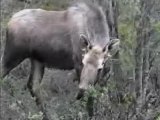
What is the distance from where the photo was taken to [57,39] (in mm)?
10047

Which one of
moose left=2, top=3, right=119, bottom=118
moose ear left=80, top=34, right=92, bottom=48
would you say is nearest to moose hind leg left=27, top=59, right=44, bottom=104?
moose left=2, top=3, right=119, bottom=118

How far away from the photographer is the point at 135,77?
9977 mm

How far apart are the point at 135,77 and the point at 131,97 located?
53 centimetres

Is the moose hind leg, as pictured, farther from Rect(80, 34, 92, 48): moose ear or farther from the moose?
Rect(80, 34, 92, 48): moose ear

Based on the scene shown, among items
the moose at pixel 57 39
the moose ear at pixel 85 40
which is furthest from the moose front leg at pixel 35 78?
the moose ear at pixel 85 40

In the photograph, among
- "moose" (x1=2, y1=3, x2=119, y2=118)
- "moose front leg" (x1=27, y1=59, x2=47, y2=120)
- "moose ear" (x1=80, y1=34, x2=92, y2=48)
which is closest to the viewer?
"moose ear" (x1=80, y1=34, x2=92, y2=48)

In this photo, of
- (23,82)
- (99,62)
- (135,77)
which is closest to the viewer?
A: (99,62)

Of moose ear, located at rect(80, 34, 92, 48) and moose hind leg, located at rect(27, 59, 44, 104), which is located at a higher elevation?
moose ear, located at rect(80, 34, 92, 48)

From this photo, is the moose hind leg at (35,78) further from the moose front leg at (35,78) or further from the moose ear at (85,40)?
the moose ear at (85,40)

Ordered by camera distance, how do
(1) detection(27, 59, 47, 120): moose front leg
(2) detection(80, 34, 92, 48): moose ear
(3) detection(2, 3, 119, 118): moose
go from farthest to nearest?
(1) detection(27, 59, 47, 120): moose front leg
(3) detection(2, 3, 119, 118): moose
(2) detection(80, 34, 92, 48): moose ear

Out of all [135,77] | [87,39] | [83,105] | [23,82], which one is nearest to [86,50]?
[87,39]

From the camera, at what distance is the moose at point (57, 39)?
9266 mm

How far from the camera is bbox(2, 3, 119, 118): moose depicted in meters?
9.27

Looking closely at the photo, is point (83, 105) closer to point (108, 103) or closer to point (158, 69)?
point (108, 103)
